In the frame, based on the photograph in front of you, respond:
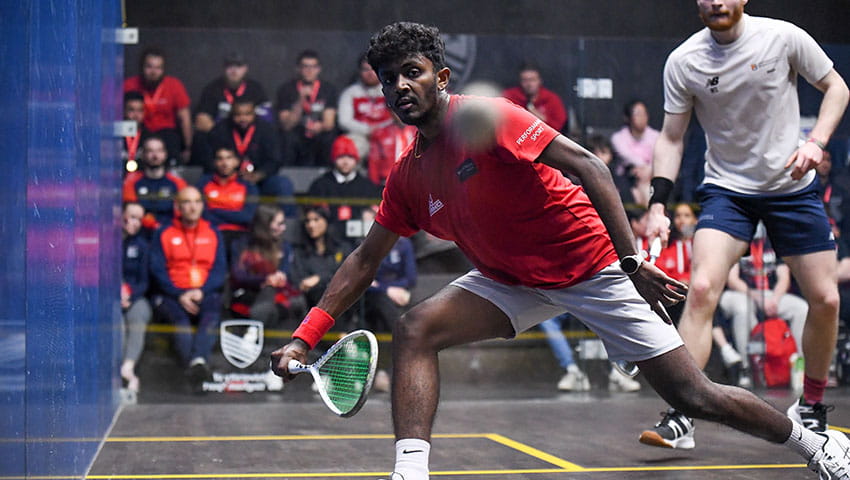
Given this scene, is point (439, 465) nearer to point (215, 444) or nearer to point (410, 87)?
point (215, 444)

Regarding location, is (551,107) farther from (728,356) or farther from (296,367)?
(296,367)

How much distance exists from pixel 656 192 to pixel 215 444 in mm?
1722

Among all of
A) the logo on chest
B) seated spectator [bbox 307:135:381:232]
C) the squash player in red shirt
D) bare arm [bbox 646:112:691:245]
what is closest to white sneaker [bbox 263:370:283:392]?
seated spectator [bbox 307:135:381:232]

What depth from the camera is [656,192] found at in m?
3.60

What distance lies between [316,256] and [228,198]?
559mm

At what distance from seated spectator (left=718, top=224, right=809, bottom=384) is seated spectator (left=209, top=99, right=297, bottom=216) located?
247cm

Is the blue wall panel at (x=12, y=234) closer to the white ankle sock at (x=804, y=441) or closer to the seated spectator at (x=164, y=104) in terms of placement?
the white ankle sock at (x=804, y=441)

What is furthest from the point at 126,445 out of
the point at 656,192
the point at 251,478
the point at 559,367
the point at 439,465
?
Result: the point at 559,367

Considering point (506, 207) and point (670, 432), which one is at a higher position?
point (506, 207)

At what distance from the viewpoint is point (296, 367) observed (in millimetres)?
2455

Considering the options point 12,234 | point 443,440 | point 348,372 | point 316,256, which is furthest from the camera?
point 316,256

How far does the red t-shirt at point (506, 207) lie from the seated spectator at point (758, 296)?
4.17m

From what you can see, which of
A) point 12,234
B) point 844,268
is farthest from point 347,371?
point 844,268

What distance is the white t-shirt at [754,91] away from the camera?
11.8 feet
